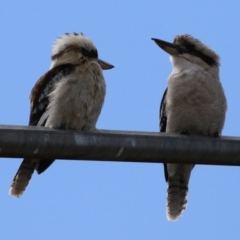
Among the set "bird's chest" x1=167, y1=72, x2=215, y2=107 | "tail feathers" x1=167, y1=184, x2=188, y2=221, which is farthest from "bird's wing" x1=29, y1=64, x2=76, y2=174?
"tail feathers" x1=167, y1=184, x2=188, y2=221

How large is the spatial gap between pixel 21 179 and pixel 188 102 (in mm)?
1748

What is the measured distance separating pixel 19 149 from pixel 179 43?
154 inches

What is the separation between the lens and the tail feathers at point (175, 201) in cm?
657

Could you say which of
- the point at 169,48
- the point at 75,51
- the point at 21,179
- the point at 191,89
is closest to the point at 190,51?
the point at 169,48

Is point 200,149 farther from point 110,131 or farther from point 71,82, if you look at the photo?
point 71,82

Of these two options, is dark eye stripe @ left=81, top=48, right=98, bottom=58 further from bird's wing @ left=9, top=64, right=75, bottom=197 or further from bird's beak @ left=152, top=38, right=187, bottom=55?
bird's beak @ left=152, top=38, right=187, bottom=55

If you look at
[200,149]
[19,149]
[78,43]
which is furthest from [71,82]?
[19,149]

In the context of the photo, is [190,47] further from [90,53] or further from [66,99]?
[66,99]


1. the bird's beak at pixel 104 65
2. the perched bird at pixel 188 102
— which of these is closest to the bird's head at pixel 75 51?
the bird's beak at pixel 104 65

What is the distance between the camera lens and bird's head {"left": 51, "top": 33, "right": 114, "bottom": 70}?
20.6ft

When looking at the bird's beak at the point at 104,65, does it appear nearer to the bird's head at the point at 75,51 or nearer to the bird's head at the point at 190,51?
the bird's head at the point at 75,51

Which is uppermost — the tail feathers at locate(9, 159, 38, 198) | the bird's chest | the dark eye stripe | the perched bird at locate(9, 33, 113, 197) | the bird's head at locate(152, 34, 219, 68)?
the bird's head at locate(152, 34, 219, 68)

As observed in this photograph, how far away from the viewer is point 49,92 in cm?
590

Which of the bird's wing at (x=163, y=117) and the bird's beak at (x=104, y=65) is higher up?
the bird's beak at (x=104, y=65)
